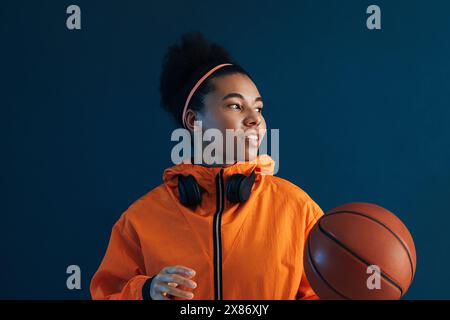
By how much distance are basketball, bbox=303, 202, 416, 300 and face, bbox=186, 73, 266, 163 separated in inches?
15.6

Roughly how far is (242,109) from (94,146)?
2.57ft

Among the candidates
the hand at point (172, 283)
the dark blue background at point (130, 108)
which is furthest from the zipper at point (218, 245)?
Result: the dark blue background at point (130, 108)

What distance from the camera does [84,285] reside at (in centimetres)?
210

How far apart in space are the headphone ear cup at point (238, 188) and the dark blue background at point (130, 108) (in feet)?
1.98

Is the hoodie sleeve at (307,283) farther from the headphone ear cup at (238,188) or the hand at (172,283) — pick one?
the hand at (172,283)

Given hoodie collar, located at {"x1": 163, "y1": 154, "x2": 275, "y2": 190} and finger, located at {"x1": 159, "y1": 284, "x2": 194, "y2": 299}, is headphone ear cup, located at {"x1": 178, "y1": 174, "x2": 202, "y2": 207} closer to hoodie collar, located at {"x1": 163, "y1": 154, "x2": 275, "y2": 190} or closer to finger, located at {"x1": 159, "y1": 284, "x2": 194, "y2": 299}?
hoodie collar, located at {"x1": 163, "y1": 154, "x2": 275, "y2": 190}

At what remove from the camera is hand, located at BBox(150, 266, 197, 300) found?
1283 mm

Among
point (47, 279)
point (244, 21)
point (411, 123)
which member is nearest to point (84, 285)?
point (47, 279)

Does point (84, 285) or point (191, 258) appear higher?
point (191, 258)

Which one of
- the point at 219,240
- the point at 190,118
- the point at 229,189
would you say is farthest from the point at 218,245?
the point at 190,118

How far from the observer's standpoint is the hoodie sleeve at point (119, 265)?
59.7 inches

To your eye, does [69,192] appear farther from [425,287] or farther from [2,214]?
[425,287]

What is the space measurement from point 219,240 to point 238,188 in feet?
0.48
